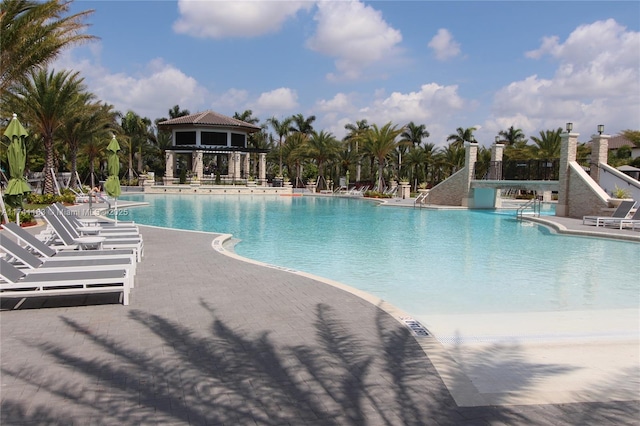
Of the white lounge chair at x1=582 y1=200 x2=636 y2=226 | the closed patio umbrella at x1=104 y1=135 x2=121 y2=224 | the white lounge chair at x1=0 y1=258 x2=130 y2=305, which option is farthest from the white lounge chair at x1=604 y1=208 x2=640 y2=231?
the white lounge chair at x1=0 y1=258 x2=130 y2=305

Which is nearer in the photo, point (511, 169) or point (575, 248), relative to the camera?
point (575, 248)

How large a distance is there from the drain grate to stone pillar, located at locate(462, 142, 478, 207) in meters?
26.7

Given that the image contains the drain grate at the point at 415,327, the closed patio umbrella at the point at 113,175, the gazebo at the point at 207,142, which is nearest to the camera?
the drain grate at the point at 415,327

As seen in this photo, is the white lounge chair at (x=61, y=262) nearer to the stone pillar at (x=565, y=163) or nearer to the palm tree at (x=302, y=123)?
the stone pillar at (x=565, y=163)

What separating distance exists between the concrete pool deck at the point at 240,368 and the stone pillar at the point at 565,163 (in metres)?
20.4

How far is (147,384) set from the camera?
4238 mm

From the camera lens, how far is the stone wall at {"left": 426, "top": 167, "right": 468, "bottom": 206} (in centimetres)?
3212

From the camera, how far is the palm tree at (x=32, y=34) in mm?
15633

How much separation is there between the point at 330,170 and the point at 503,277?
153ft

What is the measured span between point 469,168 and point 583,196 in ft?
29.8

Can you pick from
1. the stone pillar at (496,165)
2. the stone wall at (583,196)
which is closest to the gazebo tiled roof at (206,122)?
the stone pillar at (496,165)

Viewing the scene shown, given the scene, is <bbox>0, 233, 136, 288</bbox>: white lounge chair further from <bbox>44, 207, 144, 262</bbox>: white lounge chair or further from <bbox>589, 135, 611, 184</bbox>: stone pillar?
<bbox>589, 135, 611, 184</bbox>: stone pillar

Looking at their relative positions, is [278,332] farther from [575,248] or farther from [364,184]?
[364,184]

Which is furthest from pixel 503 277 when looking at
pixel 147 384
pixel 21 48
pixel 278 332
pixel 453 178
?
pixel 453 178
